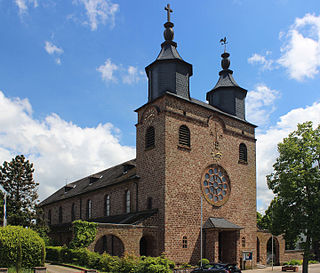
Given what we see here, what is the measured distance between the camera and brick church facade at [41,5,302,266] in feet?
88.8

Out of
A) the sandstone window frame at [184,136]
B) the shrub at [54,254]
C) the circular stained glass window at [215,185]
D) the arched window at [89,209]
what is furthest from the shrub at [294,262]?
the shrub at [54,254]

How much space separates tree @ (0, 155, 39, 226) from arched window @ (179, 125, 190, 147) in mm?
15108

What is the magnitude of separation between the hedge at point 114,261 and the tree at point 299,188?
341 inches

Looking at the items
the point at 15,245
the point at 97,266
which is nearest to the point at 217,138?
the point at 97,266

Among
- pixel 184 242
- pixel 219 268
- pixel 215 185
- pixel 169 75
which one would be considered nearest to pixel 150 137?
pixel 169 75

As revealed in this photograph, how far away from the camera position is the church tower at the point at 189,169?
89.9 ft

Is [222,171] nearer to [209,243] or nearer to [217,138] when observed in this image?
[217,138]

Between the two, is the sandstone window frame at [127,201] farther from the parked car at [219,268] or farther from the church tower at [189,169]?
the parked car at [219,268]

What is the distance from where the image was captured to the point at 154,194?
92.4ft

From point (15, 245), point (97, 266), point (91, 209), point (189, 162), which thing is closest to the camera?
point (15, 245)

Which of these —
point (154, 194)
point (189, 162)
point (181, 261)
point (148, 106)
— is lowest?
point (181, 261)

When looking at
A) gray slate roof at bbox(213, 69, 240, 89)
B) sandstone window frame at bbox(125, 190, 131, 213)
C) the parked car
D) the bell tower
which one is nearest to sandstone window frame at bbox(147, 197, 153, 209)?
sandstone window frame at bbox(125, 190, 131, 213)

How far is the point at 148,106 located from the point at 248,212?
45.2ft

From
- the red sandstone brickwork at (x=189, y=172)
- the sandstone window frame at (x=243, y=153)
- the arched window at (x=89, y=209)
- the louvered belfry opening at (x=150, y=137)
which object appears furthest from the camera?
the arched window at (x=89, y=209)
